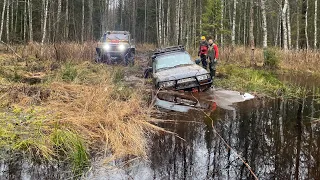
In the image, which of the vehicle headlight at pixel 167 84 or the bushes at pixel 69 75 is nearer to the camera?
the vehicle headlight at pixel 167 84

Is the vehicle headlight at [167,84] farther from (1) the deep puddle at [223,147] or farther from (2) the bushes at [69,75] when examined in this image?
(2) the bushes at [69,75]

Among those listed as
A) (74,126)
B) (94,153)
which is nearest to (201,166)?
(94,153)

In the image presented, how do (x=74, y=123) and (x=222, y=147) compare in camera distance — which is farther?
(x=74, y=123)

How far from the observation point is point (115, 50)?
58.5ft

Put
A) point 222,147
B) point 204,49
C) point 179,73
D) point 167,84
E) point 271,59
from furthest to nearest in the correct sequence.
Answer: point 271,59, point 204,49, point 179,73, point 167,84, point 222,147

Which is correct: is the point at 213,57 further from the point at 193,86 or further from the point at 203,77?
the point at 193,86

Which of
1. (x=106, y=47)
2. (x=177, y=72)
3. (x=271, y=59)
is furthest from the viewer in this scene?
(x=106, y=47)

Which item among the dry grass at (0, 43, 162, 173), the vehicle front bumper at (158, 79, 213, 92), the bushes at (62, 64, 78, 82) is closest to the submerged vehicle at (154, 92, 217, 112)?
A: the vehicle front bumper at (158, 79, 213, 92)

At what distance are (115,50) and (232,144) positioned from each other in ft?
43.1

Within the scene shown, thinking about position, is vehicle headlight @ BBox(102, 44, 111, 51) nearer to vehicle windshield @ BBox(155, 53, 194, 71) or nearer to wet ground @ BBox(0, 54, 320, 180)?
vehicle windshield @ BBox(155, 53, 194, 71)

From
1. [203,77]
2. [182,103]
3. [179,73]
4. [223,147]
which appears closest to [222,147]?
[223,147]

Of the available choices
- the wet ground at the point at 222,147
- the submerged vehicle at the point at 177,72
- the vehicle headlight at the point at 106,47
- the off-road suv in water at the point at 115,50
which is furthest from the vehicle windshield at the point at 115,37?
the wet ground at the point at 222,147

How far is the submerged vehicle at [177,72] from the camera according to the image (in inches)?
398

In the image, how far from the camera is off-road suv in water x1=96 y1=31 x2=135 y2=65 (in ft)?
57.5
